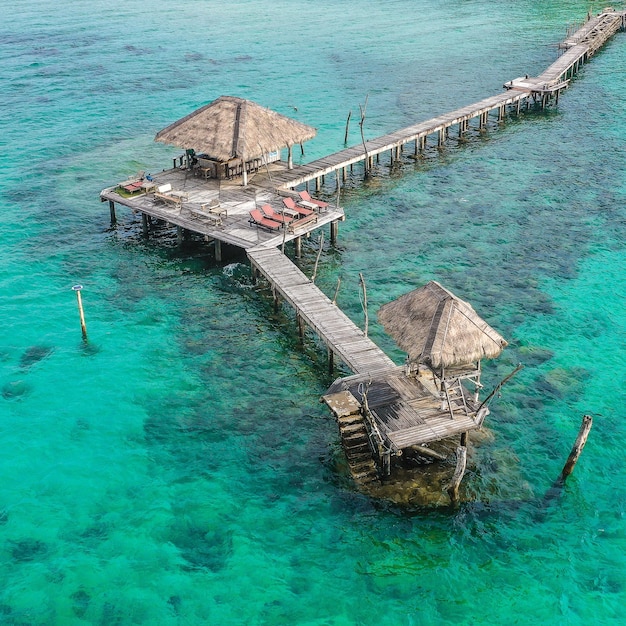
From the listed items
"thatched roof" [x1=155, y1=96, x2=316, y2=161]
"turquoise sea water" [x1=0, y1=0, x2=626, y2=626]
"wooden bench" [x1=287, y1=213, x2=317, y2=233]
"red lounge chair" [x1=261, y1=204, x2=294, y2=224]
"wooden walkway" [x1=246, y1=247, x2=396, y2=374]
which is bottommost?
"turquoise sea water" [x1=0, y1=0, x2=626, y2=626]

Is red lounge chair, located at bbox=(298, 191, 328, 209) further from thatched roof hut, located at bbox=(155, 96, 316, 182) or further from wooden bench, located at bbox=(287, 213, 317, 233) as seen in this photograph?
thatched roof hut, located at bbox=(155, 96, 316, 182)

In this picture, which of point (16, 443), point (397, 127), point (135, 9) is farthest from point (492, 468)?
point (135, 9)

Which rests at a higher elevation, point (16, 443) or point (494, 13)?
point (494, 13)

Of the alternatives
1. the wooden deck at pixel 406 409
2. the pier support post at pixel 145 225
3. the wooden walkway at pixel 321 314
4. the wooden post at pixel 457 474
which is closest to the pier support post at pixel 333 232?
the wooden walkway at pixel 321 314

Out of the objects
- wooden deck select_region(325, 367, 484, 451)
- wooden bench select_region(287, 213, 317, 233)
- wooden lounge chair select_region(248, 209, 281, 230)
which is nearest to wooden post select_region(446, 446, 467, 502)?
wooden deck select_region(325, 367, 484, 451)

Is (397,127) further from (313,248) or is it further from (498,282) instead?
(498,282)
